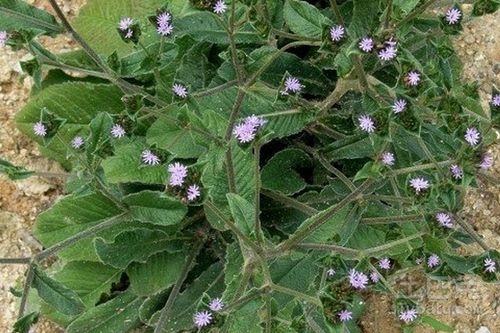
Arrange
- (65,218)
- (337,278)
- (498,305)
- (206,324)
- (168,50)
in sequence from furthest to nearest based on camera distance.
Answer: (498,305) → (65,218) → (168,50) → (337,278) → (206,324)

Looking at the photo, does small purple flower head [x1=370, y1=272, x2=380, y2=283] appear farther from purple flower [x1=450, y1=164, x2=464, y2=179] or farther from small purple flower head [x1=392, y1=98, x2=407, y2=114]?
small purple flower head [x1=392, y1=98, x2=407, y2=114]

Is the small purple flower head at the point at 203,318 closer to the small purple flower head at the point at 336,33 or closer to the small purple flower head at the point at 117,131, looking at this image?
the small purple flower head at the point at 117,131

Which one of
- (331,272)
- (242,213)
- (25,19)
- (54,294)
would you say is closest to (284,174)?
(242,213)

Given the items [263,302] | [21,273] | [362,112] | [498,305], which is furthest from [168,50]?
[498,305]

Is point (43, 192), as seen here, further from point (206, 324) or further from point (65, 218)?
point (206, 324)

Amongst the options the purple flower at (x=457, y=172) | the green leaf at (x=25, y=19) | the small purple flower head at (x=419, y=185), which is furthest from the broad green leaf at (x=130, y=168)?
the purple flower at (x=457, y=172)
